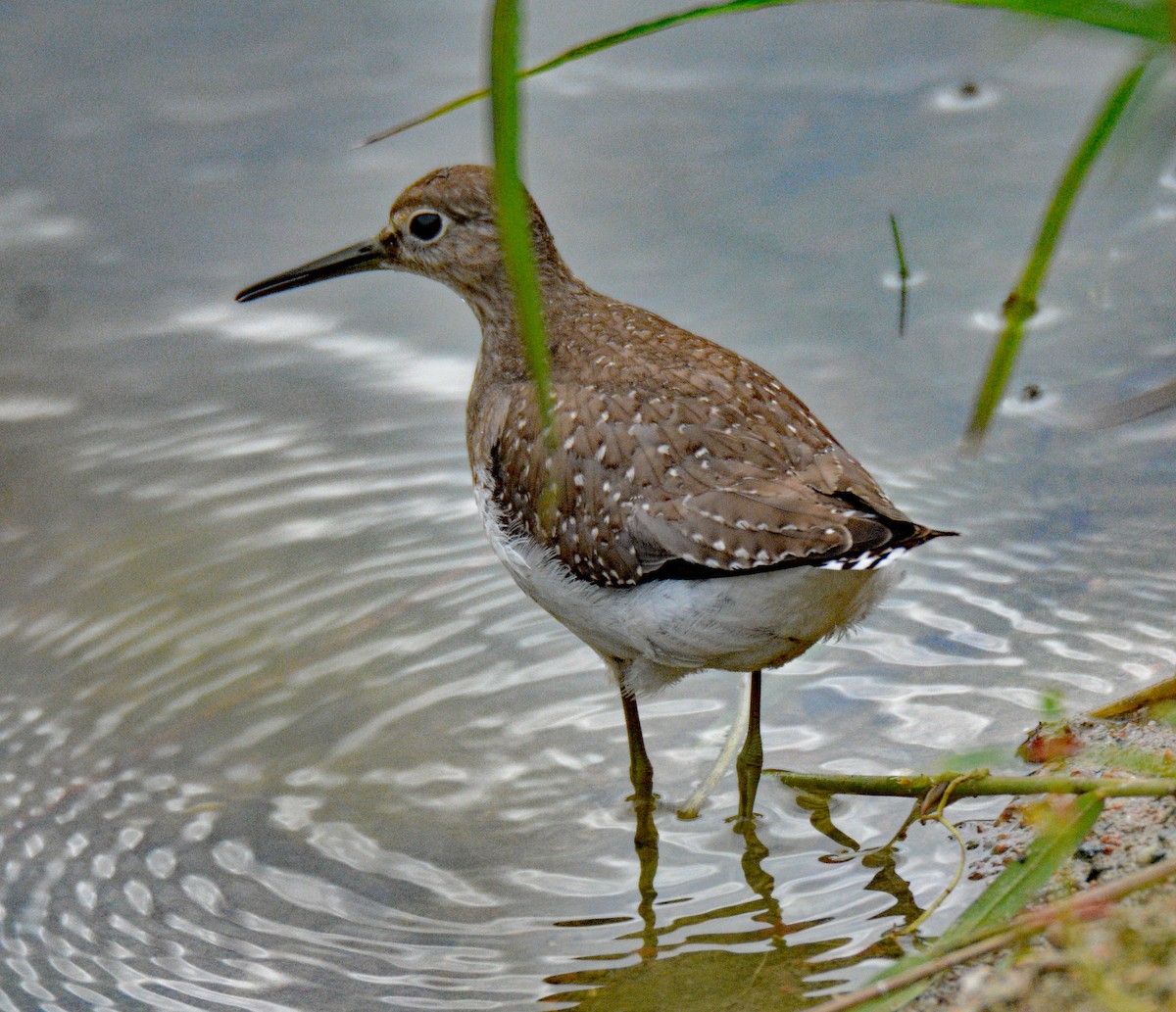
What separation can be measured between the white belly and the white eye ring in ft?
4.78

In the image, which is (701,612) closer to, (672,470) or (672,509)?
(672,509)

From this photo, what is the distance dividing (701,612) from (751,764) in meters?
0.86

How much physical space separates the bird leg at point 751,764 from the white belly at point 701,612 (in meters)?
0.35

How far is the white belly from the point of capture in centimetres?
430

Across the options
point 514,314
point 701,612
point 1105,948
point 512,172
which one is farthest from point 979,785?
point 514,314

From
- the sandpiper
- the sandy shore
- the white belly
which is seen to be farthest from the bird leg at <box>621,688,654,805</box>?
the sandy shore

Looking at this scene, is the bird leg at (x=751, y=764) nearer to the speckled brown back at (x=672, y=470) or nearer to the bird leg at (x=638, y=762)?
the bird leg at (x=638, y=762)

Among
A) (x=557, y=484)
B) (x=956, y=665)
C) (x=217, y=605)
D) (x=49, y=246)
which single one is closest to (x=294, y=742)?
(x=217, y=605)

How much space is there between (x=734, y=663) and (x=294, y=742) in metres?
1.92

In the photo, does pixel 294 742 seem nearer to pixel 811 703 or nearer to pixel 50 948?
pixel 50 948

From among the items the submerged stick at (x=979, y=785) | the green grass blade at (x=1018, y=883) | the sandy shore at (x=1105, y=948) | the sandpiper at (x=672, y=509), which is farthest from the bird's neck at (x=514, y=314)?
the green grass blade at (x=1018, y=883)

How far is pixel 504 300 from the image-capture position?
563cm

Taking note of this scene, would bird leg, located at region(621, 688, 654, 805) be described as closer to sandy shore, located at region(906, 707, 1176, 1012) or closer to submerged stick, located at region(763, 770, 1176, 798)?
submerged stick, located at region(763, 770, 1176, 798)

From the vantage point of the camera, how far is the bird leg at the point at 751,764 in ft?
16.4
